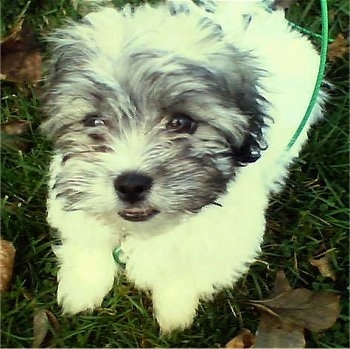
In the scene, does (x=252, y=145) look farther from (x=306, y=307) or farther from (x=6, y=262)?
(x=6, y=262)

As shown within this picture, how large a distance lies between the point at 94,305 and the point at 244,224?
1.98ft

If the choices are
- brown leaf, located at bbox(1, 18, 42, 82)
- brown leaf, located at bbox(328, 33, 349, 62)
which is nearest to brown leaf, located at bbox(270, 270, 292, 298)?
brown leaf, located at bbox(328, 33, 349, 62)

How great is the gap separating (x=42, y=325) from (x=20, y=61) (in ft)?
3.36

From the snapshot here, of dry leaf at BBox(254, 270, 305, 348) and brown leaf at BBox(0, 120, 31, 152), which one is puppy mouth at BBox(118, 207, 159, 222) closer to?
dry leaf at BBox(254, 270, 305, 348)

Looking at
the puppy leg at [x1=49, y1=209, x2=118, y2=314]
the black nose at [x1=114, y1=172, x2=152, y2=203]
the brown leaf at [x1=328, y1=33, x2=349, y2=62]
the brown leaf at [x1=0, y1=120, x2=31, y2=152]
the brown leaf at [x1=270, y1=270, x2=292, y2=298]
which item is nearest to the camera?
the black nose at [x1=114, y1=172, x2=152, y2=203]

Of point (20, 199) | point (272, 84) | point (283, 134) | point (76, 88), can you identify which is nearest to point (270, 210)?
point (283, 134)

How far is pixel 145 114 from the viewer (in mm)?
1911

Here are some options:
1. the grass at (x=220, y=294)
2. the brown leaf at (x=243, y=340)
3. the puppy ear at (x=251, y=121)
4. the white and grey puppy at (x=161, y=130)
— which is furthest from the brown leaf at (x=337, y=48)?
Answer: the brown leaf at (x=243, y=340)

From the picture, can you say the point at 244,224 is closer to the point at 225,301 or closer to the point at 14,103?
the point at 225,301

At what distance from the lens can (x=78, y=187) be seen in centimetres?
194

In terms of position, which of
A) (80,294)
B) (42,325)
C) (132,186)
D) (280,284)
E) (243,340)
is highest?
(132,186)

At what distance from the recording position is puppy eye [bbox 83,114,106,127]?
76.8 inches

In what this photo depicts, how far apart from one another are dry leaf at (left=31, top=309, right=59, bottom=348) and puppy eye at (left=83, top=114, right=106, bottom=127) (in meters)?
0.85

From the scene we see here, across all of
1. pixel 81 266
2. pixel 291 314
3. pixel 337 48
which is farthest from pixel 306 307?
pixel 337 48
